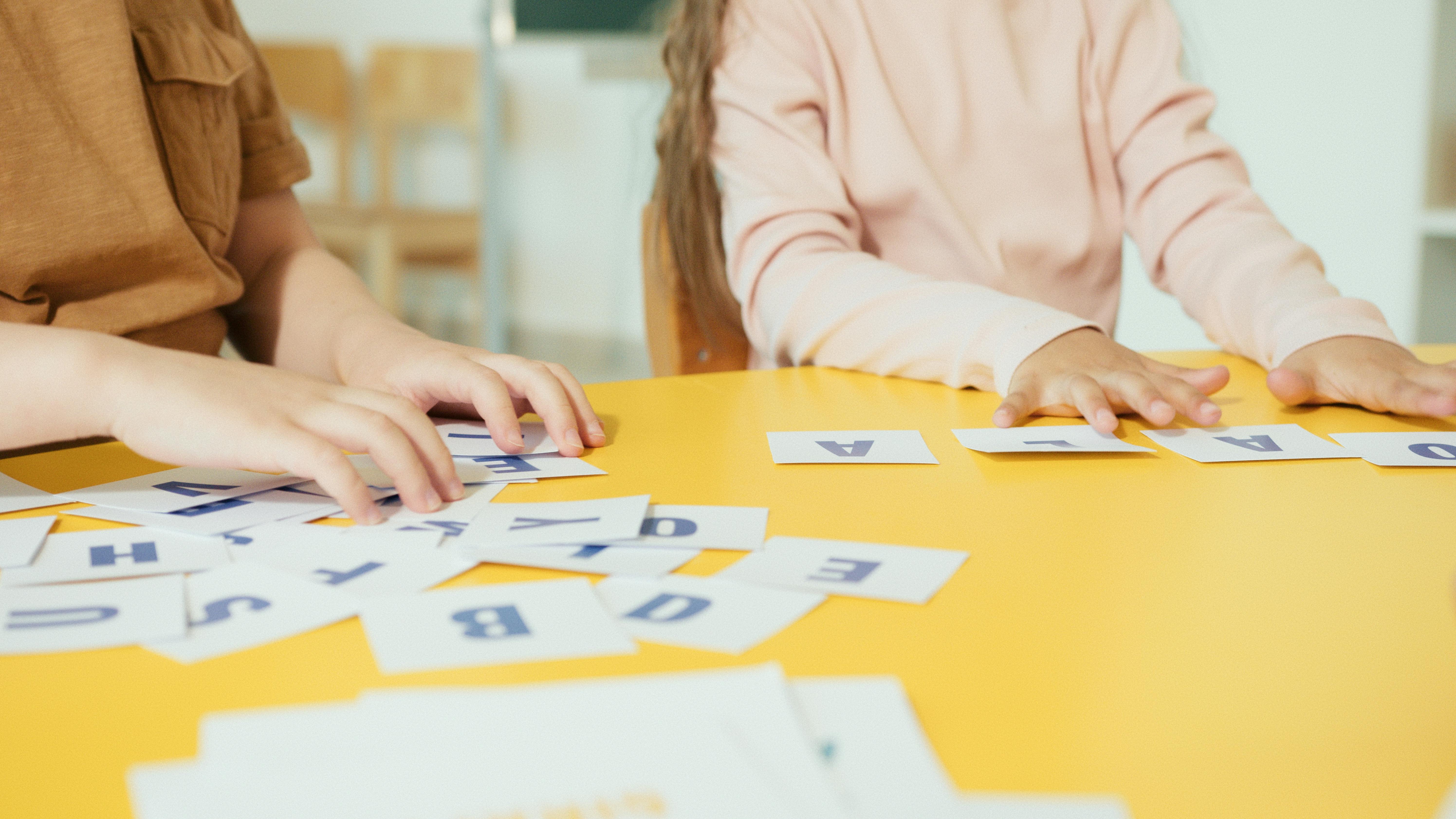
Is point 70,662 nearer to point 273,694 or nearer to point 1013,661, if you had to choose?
point 273,694

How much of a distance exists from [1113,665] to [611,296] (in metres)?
3.54

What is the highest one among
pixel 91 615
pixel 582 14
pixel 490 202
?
pixel 582 14

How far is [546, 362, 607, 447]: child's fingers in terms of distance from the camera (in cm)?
59

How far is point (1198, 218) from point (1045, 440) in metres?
0.50

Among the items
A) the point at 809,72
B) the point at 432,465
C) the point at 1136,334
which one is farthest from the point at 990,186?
the point at 1136,334

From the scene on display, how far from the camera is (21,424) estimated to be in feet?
1.59

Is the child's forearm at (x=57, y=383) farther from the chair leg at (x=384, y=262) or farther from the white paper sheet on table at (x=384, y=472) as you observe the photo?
the chair leg at (x=384, y=262)

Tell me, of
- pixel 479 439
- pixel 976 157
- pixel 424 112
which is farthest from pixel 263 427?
pixel 424 112

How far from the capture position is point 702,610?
35cm

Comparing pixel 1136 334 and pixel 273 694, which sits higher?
pixel 273 694

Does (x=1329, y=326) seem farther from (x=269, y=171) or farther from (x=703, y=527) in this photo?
(x=269, y=171)

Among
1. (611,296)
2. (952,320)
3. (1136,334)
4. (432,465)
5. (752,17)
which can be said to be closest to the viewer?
(432,465)

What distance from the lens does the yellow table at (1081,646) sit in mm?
268

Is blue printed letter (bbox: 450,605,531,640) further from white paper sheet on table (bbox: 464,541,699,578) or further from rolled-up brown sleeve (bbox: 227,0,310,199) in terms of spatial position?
rolled-up brown sleeve (bbox: 227,0,310,199)
